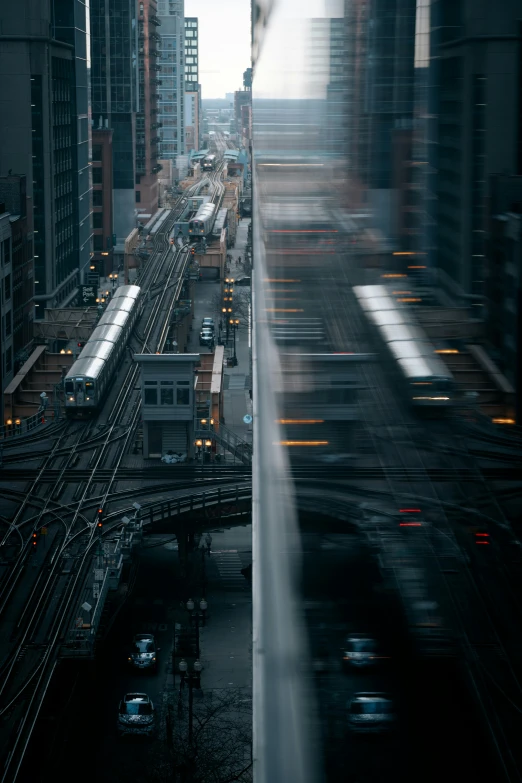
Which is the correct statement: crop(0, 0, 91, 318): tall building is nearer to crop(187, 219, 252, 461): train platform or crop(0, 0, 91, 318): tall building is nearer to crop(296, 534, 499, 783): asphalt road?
crop(187, 219, 252, 461): train platform

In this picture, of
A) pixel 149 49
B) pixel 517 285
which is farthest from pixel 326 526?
pixel 149 49

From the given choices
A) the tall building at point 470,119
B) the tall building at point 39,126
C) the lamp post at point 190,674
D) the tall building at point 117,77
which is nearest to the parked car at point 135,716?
the lamp post at point 190,674

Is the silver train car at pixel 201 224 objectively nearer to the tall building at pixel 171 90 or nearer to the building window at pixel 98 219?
the building window at pixel 98 219

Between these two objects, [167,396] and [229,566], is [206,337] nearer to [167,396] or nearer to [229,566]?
[167,396]

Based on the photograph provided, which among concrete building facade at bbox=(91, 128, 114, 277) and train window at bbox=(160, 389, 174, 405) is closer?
train window at bbox=(160, 389, 174, 405)

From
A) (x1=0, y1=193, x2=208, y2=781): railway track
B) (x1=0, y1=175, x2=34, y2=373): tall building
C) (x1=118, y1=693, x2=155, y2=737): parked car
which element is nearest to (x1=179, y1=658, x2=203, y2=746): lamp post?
(x1=118, y1=693, x2=155, y2=737): parked car

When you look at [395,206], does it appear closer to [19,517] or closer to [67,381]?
[19,517]
